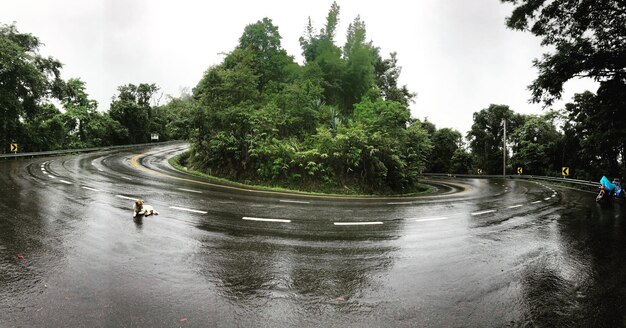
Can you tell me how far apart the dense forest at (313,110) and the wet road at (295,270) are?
1080 centimetres

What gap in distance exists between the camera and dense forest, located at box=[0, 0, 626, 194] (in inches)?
607

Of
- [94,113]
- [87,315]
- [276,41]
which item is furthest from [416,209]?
[94,113]

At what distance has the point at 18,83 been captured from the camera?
26609 millimetres

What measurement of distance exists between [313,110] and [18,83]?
90.4 feet

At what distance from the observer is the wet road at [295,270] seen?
137 inches

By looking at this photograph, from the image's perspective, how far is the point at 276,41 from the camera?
31391 mm

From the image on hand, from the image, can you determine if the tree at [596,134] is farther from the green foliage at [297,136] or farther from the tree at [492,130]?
the tree at [492,130]

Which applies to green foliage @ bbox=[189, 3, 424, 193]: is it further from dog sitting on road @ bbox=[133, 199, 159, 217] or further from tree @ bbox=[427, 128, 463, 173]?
tree @ bbox=[427, 128, 463, 173]

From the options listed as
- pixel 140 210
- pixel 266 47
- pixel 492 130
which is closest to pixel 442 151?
pixel 492 130

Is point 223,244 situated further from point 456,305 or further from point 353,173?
point 353,173

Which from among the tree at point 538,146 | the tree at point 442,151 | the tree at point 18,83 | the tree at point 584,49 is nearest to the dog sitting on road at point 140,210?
the tree at point 584,49

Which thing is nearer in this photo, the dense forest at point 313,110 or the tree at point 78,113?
the dense forest at point 313,110

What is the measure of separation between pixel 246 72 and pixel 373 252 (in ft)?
66.0

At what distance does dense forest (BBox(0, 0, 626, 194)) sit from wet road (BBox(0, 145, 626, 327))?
1080 centimetres
